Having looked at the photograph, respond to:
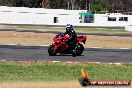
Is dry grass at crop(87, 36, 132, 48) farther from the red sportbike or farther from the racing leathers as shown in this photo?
the racing leathers

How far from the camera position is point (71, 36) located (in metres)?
22.3

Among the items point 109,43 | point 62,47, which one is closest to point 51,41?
point 109,43

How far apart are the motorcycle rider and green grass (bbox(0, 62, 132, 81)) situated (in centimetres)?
453

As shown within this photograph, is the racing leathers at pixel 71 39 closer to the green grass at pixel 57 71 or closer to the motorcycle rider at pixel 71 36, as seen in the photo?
the motorcycle rider at pixel 71 36

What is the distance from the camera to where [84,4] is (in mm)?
125062

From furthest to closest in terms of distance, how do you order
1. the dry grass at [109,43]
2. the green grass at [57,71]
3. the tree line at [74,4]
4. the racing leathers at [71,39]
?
the tree line at [74,4]
the dry grass at [109,43]
the racing leathers at [71,39]
the green grass at [57,71]

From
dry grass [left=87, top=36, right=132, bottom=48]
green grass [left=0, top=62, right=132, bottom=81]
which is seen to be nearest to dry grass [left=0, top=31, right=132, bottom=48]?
dry grass [left=87, top=36, right=132, bottom=48]

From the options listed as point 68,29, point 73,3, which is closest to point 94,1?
point 73,3

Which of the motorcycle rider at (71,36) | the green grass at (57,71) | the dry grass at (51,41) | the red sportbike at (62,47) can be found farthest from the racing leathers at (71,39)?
the dry grass at (51,41)

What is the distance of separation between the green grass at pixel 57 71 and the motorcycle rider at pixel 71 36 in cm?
453

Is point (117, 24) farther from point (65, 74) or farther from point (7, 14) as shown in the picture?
point (65, 74)

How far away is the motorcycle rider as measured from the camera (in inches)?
869

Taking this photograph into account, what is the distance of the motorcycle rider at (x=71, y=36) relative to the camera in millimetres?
22062

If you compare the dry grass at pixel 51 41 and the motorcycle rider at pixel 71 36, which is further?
the dry grass at pixel 51 41
